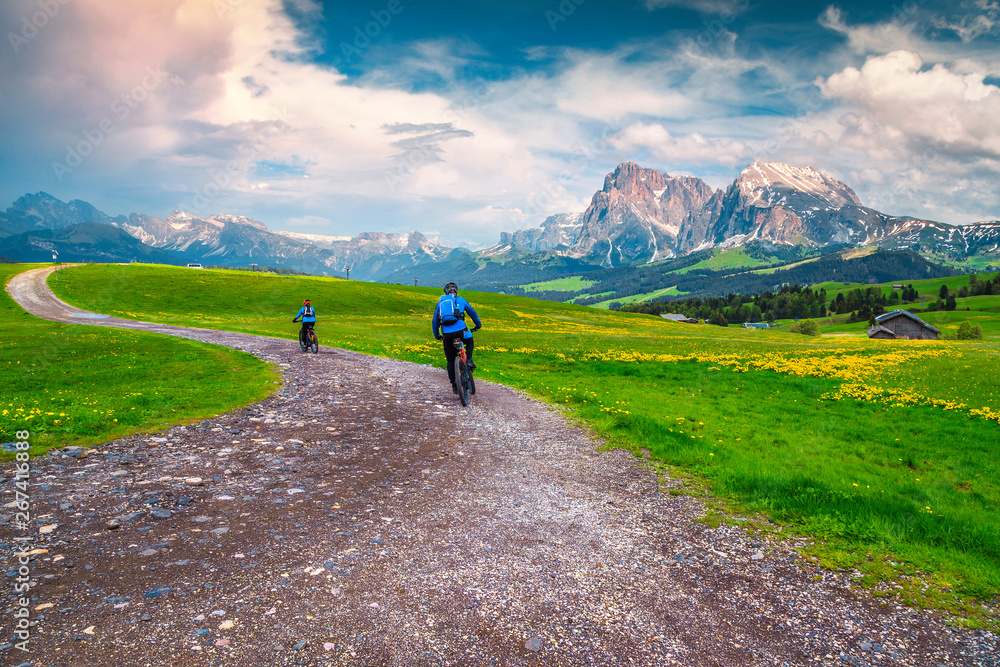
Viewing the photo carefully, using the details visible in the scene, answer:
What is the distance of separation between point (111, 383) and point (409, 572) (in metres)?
19.8

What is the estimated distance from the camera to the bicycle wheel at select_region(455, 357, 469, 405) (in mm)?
18828

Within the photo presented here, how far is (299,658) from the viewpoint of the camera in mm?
5305

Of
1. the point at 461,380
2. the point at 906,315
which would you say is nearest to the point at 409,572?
the point at 461,380

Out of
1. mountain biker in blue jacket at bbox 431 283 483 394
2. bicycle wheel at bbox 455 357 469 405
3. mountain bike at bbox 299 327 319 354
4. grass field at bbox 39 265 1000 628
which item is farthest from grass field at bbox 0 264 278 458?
grass field at bbox 39 265 1000 628

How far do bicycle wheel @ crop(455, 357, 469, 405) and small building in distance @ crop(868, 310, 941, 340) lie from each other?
13626 cm

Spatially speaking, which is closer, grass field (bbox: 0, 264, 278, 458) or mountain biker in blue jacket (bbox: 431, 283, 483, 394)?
grass field (bbox: 0, 264, 278, 458)

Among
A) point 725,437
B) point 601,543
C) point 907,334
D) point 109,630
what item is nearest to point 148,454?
point 109,630

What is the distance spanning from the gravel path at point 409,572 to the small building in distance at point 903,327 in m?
141

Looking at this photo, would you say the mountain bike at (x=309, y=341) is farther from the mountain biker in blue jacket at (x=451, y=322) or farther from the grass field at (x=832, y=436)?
the mountain biker in blue jacket at (x=451, y=322)

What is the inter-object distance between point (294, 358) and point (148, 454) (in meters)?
17.9

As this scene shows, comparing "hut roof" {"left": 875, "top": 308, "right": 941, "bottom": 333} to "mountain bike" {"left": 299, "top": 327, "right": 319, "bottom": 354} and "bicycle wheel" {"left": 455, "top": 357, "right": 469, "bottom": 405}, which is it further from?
"bicycle wheel" {"left": 455, "top": 357, "right": 469, "bottom": 405}

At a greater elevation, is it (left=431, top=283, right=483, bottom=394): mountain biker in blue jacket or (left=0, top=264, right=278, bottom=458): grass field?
(left=431, top=283, right=483, bottom=394): mountain biker in blue jacket

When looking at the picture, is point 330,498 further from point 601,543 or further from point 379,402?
point 379,402

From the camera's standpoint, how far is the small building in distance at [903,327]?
11644 centimetres
